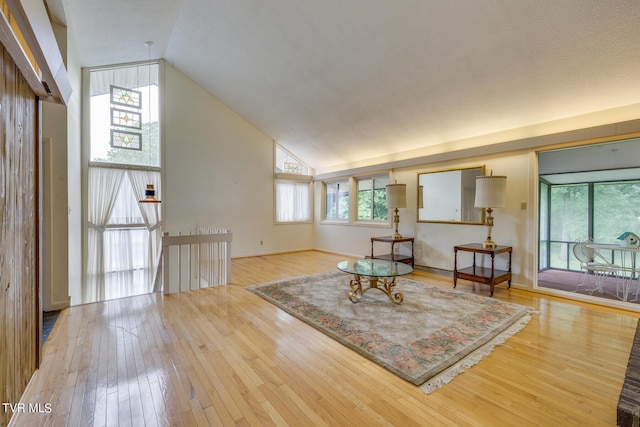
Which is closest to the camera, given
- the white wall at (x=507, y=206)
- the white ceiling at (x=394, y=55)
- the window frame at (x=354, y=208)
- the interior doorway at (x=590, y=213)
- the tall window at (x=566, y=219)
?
the white ceiling at (x=394, y=55)

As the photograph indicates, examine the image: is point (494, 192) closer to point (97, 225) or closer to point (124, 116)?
point (124, 116)

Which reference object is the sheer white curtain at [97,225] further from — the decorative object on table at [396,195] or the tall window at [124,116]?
the decorative object on table at [396,195]

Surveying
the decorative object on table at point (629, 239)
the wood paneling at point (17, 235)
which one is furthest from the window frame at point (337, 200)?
the wood paneling at point (17, 235)

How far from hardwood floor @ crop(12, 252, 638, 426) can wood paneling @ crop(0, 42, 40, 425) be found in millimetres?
249

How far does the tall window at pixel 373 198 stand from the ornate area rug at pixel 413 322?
7.94 feet

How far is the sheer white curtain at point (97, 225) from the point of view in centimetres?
484

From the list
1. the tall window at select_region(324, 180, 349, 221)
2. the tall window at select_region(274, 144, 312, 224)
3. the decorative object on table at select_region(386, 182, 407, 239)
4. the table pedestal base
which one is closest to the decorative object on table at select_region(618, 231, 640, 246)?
the decorative object on table at select_region(386, 182, 407, 239)

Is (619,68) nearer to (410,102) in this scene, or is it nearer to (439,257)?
(410,102)

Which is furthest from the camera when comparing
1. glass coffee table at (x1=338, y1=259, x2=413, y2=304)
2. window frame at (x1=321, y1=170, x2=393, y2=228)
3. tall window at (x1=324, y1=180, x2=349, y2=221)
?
tall window at (x1=324, y1=180, x2=349, y2=221)

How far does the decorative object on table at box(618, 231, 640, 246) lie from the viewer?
4.08 meters

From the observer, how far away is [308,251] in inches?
301

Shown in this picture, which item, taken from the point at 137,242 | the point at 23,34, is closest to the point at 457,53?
the point at 23,34

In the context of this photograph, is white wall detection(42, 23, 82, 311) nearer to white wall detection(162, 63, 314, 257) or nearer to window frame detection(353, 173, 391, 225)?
white wall detection(162, 63, 314, 257)

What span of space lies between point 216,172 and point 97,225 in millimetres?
2415
